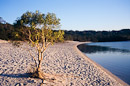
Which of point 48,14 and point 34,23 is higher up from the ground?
point 48,14

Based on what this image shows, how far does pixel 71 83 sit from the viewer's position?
613cm

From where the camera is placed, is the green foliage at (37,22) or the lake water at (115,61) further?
the lake water at (115,61)

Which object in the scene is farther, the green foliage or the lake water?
the lake water

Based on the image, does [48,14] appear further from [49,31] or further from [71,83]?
[71,83]

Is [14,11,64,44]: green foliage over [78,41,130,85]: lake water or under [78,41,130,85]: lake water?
over

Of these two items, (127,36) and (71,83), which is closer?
(71,83)

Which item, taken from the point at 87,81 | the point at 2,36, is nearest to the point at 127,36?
the point at 2,36

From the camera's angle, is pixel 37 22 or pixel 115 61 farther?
pixel 115 61

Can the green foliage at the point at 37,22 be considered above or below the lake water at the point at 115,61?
above

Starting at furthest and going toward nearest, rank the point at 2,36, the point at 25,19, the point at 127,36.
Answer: the point at 127,36, the point at 2,36, the point at 25,19

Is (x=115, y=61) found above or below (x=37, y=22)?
below

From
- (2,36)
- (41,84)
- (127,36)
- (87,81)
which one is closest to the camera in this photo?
(41,84)

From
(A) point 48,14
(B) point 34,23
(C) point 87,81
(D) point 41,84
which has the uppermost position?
(A) point 48,14

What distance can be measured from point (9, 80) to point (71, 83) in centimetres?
301
